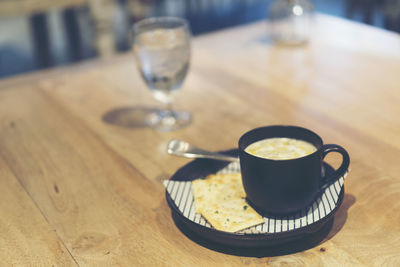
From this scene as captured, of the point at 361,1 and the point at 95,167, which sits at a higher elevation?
the point at 95,167

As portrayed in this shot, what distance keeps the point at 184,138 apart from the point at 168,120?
0.08 m

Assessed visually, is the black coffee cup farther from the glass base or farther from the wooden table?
the glass base

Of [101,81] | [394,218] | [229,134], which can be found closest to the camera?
[394,218]

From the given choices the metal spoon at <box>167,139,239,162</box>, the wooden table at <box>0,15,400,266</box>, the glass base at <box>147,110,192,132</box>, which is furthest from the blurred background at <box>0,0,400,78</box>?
the metal spoon at <box>167,139,239,162</box>

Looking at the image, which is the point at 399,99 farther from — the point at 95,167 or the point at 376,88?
the point at 95,167

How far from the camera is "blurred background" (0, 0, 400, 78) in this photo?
2.39 metres

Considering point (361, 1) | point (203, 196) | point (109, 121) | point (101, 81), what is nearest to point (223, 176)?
point (203, 196)

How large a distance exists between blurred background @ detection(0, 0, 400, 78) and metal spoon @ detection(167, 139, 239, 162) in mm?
1563

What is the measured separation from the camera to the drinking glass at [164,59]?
99 cm

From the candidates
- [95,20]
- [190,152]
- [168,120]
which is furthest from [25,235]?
[95,20]

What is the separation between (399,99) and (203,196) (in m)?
0.55

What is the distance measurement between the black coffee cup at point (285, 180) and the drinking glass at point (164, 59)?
36 cm

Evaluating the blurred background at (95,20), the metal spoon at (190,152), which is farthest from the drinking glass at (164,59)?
the blurred background at (95,20)

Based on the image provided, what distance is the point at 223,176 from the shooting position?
0.76 metres
